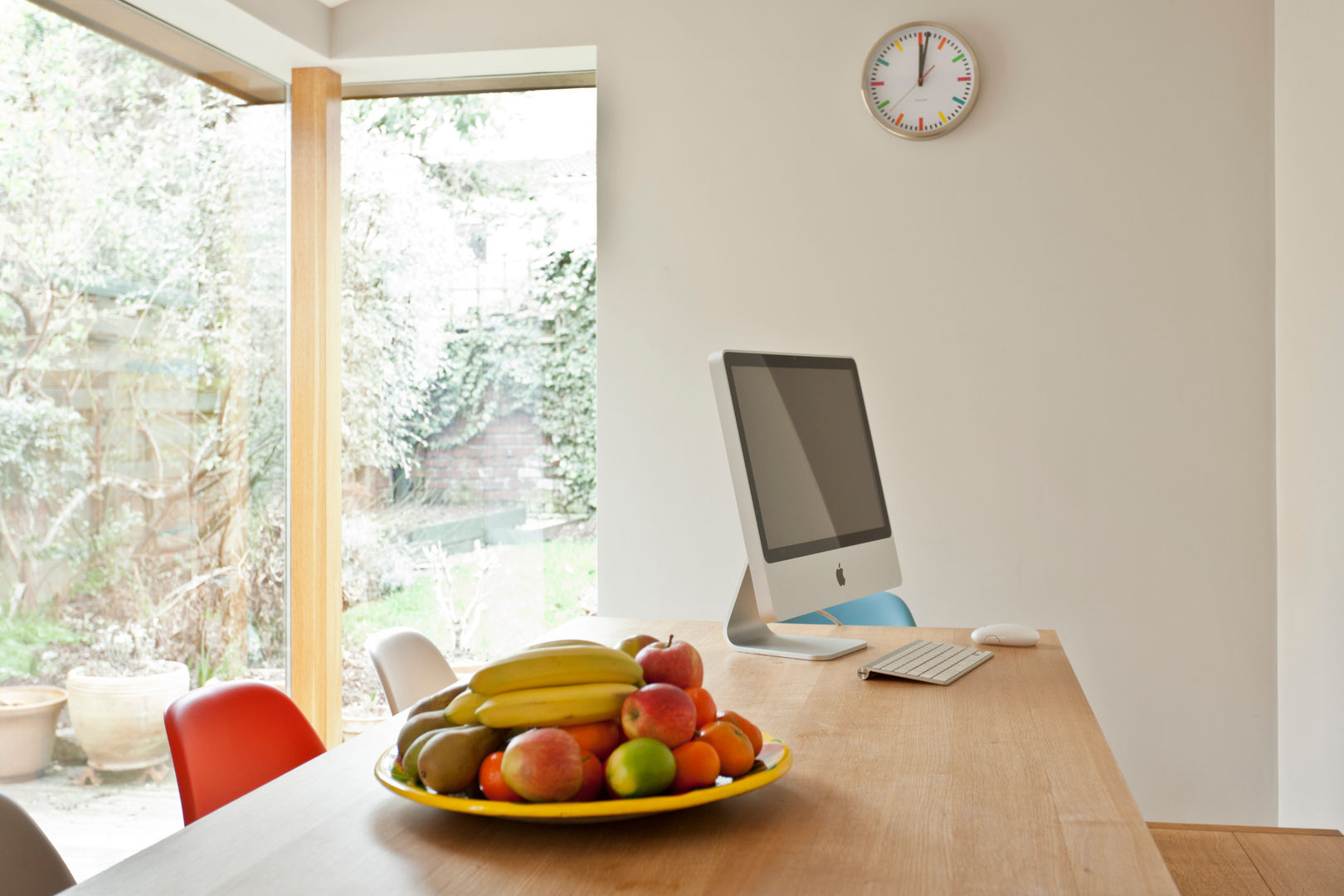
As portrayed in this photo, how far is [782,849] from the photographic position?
36.0 inches

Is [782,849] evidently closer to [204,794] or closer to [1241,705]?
[204,794]

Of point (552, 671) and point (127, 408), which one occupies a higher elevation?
point (127, 408)

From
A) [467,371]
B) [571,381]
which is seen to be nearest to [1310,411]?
[571,381]

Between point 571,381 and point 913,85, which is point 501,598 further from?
point 913,85

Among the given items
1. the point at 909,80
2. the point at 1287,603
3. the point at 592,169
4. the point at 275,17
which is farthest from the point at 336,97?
the point at 1287,603

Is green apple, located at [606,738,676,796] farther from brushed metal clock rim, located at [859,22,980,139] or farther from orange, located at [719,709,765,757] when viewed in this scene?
brushed metal clock rim, located at [859,22,980,139]

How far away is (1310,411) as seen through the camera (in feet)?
8.55

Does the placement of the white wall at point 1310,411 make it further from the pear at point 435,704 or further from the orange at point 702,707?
the pear at point 435,704

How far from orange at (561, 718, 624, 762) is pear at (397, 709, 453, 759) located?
0.46 ft

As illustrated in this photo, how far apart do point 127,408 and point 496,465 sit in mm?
1167

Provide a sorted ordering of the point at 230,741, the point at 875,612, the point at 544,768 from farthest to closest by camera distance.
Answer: the point at 875,612, the point at 230,741, the point at 544,768

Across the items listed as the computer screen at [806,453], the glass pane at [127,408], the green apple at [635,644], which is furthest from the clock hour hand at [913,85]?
the green apple at [635,644]

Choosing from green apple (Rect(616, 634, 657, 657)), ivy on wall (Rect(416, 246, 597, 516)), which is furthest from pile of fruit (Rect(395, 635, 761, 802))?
ivy on wall (Rect(416, 246, 597, 516))

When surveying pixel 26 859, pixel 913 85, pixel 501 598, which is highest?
pixel 913 85
